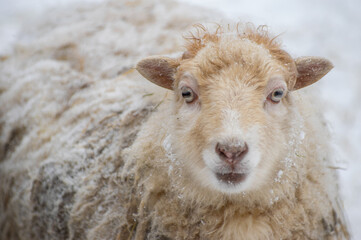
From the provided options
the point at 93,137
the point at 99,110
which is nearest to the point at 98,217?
the point at 93,137

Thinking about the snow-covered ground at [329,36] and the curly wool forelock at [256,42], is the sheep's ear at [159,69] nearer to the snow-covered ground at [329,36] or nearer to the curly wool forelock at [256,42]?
the curly wool forelock at [256,42]

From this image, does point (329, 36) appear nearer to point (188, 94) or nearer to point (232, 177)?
point (188, 94)

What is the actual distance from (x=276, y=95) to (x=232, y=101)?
0.38 metres

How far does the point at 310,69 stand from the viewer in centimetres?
278

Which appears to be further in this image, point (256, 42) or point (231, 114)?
point (256, 42)

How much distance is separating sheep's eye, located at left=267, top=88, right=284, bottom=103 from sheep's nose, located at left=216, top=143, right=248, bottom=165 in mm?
560

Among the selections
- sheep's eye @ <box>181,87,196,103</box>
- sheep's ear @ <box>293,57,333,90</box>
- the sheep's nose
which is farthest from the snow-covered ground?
the sheep's nose

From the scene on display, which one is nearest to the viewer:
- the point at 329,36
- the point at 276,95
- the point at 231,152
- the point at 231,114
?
the point at 231,152

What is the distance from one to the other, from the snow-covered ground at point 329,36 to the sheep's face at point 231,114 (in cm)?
352

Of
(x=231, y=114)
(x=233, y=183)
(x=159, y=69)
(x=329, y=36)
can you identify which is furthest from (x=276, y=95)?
(x=329, y=36)

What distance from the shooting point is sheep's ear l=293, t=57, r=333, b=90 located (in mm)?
2726

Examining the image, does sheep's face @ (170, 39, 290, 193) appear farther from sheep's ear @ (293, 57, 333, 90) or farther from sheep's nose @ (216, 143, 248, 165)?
sheep's ear @ (293, 57, 333, 90)

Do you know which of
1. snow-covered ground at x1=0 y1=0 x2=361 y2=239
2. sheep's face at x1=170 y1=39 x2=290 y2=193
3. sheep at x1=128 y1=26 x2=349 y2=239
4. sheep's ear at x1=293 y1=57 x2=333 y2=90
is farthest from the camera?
snow-covered ground at x1=0 y1=0 x2=361 y2=239

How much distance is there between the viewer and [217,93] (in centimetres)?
250
